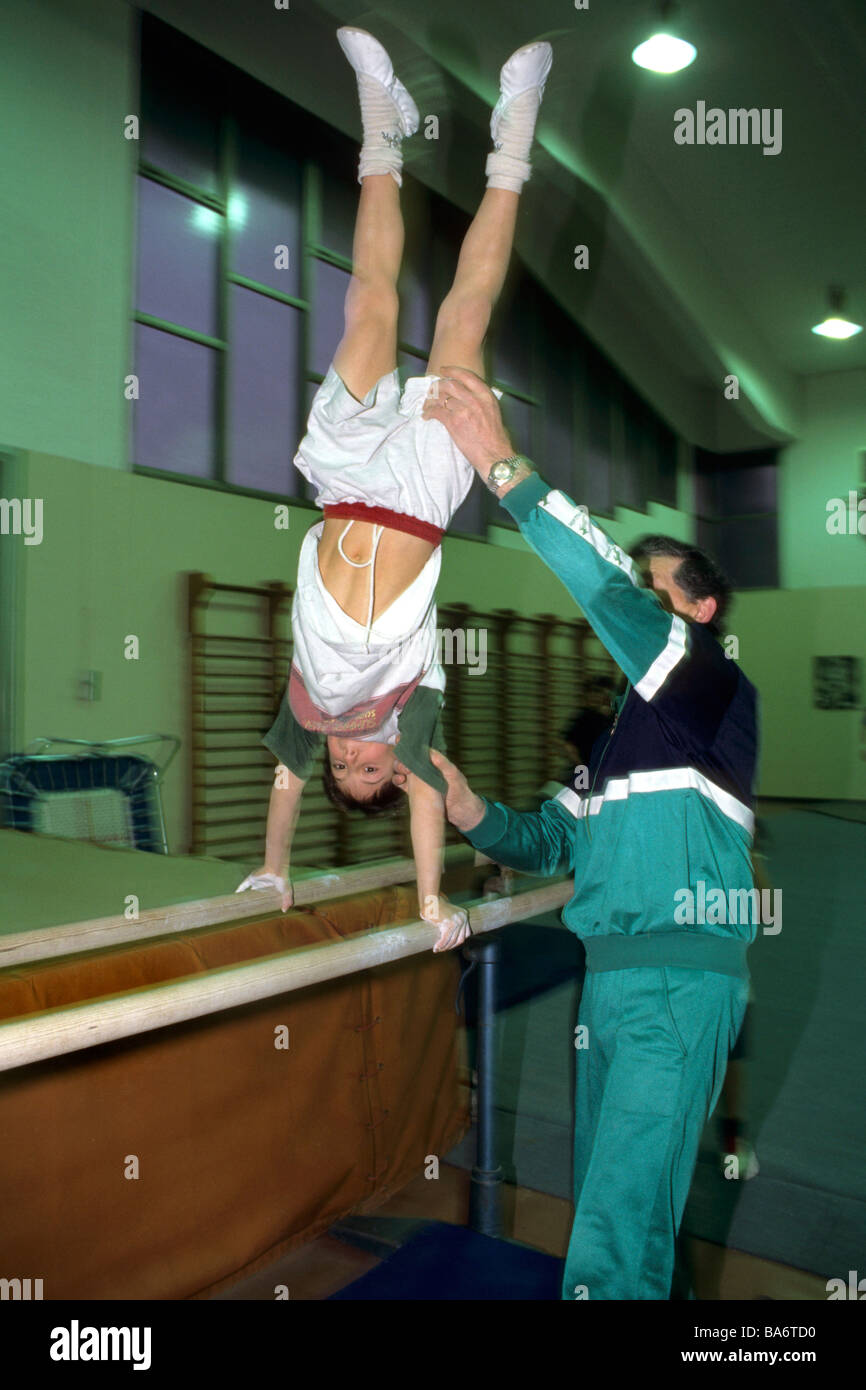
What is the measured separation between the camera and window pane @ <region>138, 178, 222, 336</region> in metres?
4.40

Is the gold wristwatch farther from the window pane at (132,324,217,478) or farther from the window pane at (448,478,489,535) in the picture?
the window pane at (448,478,489,535)

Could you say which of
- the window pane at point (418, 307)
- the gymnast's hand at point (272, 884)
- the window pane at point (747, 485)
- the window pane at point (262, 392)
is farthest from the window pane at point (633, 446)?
the gymnast's hand at point (272, 884)

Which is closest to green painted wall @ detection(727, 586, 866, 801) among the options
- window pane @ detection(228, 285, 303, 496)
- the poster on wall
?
the poster on wall

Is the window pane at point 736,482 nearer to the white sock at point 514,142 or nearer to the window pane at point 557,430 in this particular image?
the window pane at point 557,430

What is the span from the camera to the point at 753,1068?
3.29 metres

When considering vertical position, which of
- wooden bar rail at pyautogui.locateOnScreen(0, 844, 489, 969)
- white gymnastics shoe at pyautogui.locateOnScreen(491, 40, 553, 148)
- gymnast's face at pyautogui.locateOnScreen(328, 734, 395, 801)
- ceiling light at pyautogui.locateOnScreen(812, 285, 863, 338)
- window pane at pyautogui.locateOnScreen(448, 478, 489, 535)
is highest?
ceiling light at pyautogui.locateOnScreen(812, 285, 863, 338)

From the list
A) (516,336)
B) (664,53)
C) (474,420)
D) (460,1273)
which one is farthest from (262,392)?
(460,1273)

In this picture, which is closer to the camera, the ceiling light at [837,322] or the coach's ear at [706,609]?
the coach's ear at [706,609]

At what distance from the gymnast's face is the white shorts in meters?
0.49

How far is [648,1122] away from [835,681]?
8.32 m

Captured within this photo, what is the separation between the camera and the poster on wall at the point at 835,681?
8.69 meters

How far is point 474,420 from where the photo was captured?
1340 millimetres

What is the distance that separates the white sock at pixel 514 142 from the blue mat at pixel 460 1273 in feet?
6.20

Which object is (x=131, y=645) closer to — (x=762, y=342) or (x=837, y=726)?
(x=762, y=342)
